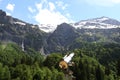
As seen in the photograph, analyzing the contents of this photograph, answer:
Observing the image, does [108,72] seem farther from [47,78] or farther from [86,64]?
[47,78]

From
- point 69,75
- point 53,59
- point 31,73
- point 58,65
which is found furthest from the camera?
point 53,59

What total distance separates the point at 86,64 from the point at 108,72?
1261 cm

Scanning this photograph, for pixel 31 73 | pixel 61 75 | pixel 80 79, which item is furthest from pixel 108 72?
pixel 31 73

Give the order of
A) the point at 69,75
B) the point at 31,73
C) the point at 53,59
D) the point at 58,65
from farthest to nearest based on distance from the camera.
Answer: the point at 53,59 → the point at 58,65 → the point at 69,75 → the point at 31,73

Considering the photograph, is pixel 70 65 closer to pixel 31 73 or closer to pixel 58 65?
pixel 58 65

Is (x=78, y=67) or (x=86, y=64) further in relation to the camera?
(x=86, y=64)

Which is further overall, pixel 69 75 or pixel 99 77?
pixel 99 77

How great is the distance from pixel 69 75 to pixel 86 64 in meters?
28.5

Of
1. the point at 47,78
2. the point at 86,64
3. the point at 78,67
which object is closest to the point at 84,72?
the point at 78,67

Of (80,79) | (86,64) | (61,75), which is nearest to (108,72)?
(86,64)

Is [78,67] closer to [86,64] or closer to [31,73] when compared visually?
[86,64]

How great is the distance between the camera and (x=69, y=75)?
6206 inches

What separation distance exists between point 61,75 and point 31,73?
1332cm

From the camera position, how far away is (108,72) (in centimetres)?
18238
